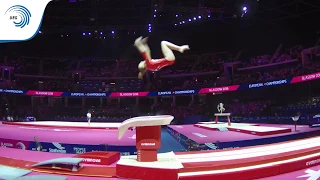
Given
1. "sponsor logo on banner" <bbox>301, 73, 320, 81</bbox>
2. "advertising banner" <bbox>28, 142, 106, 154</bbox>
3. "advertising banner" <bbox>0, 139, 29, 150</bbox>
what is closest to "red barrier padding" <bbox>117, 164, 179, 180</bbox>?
"advertising banner" <bbox>28, 142, 106, 154</bbox>

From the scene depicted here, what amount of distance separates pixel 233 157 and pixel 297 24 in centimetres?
2369

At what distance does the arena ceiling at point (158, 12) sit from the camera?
1836 cm

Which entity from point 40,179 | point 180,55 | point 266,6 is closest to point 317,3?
point 266,6

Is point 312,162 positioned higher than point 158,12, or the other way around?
point 158,12

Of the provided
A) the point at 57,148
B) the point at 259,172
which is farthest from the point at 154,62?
the point at 57,148

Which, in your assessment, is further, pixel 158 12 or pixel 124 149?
pixel 158 12

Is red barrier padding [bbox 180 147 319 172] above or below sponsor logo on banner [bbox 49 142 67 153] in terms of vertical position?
above

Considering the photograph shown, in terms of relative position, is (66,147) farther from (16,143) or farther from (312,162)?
(312,162)

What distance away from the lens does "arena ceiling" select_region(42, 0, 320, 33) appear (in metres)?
18.4
